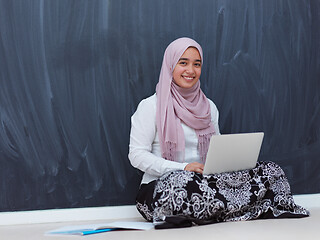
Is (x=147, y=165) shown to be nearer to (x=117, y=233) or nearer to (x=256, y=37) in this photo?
(x=117, y=233)

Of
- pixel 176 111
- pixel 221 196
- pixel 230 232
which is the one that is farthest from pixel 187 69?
pixel 230 232

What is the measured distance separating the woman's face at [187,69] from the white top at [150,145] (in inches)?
6.9

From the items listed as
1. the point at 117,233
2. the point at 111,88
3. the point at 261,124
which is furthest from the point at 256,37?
the point at 117,233

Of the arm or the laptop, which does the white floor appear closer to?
the laptop

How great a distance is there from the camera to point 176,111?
109 inches

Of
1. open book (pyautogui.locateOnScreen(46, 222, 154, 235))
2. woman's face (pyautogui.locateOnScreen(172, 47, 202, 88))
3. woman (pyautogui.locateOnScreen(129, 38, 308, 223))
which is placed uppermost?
woman's face (pyautogui.locateOnScreen(172, 47, 202, 88))

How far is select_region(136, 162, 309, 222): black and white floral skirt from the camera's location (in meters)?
2.37

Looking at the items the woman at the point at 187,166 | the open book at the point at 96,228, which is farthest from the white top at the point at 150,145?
the open book at the point at 96,228

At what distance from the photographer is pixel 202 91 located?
123 inches

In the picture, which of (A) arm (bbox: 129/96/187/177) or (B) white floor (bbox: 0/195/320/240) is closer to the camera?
(B) white floor (bbox: 0/195/320/240)

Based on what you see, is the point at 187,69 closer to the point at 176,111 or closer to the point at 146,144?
the point at 176,111

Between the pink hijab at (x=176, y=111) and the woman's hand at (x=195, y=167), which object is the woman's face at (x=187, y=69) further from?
the woman's hand at (x=195, y=167)

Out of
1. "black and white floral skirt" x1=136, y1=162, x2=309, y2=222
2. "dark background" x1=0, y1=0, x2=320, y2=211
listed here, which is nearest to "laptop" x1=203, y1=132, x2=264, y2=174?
"black and white floral skirt" x1=136, y1=162, x2=309, y2=222

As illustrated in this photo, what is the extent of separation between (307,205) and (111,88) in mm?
1493
